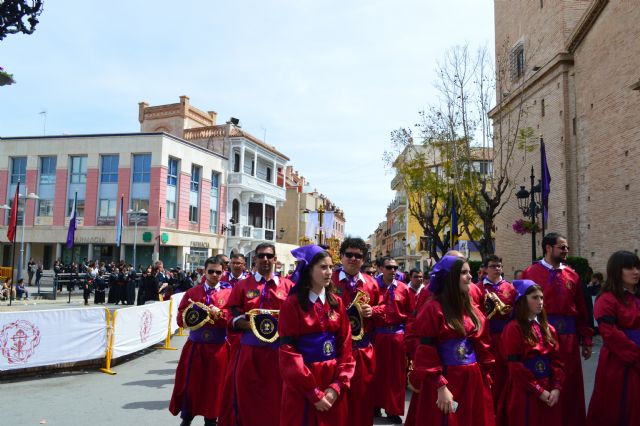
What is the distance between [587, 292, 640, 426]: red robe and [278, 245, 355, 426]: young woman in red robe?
9.26ft

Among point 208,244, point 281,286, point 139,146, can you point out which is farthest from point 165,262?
point 281,286

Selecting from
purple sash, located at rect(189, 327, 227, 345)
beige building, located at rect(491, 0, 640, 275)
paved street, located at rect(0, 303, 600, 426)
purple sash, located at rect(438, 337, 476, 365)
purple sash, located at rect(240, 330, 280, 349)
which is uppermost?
beige building, located at rect(491, 0, 640, 275)

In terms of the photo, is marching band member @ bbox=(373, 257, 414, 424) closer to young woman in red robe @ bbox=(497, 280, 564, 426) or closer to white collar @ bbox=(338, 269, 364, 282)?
white collar @ bbox=(338, 269, 364, 282)

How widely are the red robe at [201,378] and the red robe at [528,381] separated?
3.15 m

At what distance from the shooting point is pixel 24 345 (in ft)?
29.0

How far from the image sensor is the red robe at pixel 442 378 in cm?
407

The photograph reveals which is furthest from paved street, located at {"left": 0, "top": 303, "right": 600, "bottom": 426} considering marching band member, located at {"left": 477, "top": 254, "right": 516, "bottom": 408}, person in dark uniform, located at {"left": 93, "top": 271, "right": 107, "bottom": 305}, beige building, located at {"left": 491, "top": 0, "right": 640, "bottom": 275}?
person in dark uniform, located at {"left": 93, "top": 271, "right": 107, "bottom": 305}

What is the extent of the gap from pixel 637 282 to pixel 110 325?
8.72m

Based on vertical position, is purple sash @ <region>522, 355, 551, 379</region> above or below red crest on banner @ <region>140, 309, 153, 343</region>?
above

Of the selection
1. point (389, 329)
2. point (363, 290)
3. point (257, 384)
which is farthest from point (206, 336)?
point (389, 329)

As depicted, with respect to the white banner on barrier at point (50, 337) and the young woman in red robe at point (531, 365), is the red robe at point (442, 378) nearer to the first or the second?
the young woman in red robe at point (531, 365)

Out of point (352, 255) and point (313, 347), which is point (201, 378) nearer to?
point (352, 255)

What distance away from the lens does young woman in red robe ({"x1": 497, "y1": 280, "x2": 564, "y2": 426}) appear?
4680 mm

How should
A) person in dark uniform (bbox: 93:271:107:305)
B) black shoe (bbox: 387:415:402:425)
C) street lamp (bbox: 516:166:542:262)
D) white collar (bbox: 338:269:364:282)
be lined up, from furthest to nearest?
1. person in dark uniform (bbox: 93:271:107:305)
2. street lamp (bbox: 516:166:542:262)
3. black shoe (bbox: 387:415:402:425)
4. white collar (bbox: 338:269:364:282)
